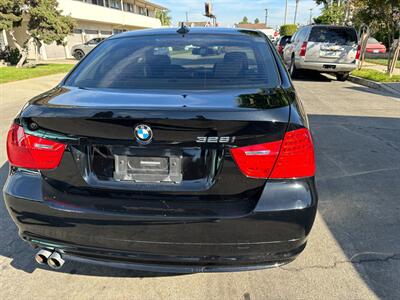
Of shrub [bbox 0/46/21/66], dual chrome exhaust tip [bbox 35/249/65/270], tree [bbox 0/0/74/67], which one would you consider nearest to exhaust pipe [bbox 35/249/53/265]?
dual chrome exhaust tip [bbox 35/249/65/270]

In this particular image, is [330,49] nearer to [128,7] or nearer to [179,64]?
[179,64]

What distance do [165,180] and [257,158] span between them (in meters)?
0.50

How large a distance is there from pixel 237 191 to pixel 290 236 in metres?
0.39

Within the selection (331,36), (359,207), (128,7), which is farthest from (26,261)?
(128,7)

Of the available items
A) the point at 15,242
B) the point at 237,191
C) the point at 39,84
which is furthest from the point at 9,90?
the point at 237,191

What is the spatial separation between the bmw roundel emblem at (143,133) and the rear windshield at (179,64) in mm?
578

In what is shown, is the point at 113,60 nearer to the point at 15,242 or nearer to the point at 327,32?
the point at 15,242

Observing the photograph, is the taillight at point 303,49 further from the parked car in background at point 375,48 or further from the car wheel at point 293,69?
the parked car in background at point 375,48

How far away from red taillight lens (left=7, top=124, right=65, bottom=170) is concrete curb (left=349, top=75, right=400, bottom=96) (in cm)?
1022

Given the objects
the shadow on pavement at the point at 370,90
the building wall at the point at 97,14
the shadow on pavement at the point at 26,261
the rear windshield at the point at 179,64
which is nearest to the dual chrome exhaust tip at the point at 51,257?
the shadow on pavement at the point at 26,261

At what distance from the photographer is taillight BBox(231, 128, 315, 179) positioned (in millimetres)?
1854

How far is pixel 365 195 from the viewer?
3803 mm

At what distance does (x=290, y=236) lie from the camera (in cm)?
196

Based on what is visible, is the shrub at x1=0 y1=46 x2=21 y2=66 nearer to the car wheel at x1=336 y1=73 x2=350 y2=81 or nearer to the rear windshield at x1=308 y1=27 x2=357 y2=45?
the rear windshield at x1=308 y1=27 x2=357 y2=45
